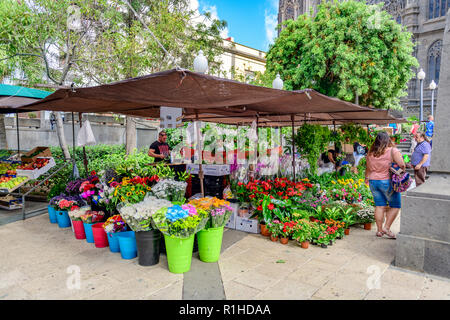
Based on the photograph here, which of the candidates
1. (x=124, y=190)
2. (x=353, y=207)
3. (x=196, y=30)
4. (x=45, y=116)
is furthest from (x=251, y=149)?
(x=45, y=116)

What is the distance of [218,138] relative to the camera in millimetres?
6531

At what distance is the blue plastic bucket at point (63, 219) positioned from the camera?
5188mm

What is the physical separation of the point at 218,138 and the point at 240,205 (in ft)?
6.29

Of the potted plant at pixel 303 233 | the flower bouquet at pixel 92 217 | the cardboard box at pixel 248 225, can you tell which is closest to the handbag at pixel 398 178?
the potted plant at pixel 303 233

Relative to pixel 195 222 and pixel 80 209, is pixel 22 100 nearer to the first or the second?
pixel 80 209

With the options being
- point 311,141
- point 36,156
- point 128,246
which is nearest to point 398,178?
point 311,141

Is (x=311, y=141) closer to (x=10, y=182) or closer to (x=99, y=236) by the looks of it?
(x=99, y=236)

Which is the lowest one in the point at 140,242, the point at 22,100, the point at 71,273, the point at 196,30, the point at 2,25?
the point at 71,273

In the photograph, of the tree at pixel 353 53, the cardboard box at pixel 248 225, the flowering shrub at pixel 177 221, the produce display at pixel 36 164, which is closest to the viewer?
the flowering shrub at pixel 177 221

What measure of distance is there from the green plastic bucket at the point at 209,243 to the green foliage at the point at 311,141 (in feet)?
11.0

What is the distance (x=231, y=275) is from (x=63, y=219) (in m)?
3.53

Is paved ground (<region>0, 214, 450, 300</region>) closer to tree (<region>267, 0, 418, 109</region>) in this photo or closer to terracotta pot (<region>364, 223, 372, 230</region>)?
terracotta pot (<region>364, 223, 372, 230</region>)

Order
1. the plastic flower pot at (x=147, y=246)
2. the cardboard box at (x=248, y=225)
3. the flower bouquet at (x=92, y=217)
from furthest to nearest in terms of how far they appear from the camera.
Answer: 1. the cardboard box at (x=248, y=225)
2. the flower bouquet at (x=92, y=217)
3. the plastic flower pot at (x=147, y=246)

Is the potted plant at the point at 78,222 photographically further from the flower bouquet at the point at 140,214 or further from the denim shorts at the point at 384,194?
the denim shorts at the point at 384,194
